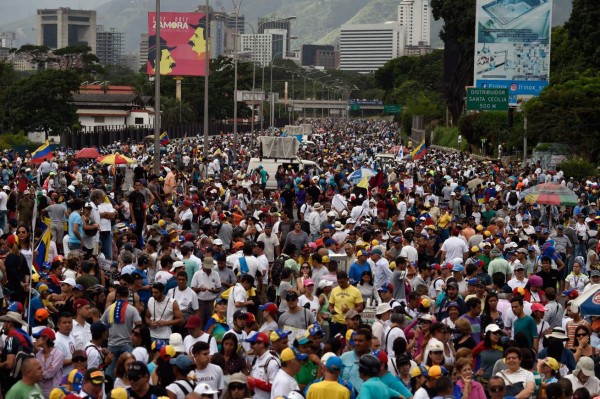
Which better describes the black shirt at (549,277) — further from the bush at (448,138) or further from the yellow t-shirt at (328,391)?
the bush at (448,138)

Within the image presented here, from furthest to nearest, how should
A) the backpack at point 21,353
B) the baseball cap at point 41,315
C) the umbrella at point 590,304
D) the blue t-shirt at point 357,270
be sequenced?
1. the blue t-shirt at point 357,270
2. the umbrella at point 590,304
3. the baseball cap at point 41,315
4. the backpack at point 21,353

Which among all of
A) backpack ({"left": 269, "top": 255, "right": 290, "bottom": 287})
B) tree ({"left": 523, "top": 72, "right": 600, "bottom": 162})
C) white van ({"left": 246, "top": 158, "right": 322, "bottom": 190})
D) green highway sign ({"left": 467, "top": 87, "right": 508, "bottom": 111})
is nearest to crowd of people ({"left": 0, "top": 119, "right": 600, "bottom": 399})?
backpack ({"left": 269, "top": 255, "right": 290, "bottom": 287})

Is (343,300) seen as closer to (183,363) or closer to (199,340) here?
(199,340)

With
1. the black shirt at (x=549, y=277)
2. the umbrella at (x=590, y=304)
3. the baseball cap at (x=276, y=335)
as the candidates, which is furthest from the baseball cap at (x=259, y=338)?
the black shirt at (x=549, y=277)

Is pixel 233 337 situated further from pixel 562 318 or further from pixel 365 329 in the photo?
pixel 562 318

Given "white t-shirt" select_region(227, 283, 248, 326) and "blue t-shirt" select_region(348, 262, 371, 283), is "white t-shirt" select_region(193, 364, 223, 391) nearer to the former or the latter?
"white t-shirt" select_region(227, 283, 248, 326)

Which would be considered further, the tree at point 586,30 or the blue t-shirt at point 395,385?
the tree at point 586,30

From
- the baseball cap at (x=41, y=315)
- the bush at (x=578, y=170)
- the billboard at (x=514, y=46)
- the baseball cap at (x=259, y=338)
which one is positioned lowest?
the bush at (x=578, y=170)

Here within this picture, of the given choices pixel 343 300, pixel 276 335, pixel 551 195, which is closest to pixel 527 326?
pixel 343 300
